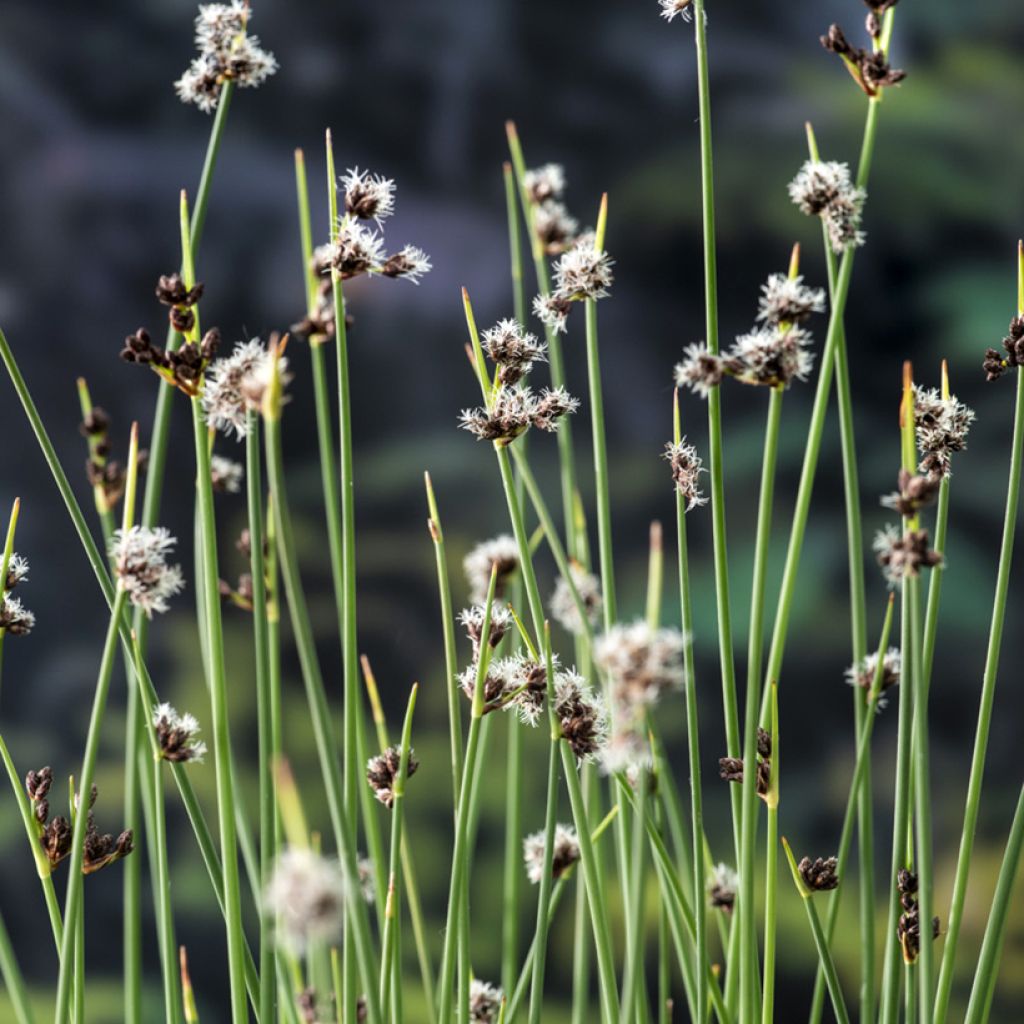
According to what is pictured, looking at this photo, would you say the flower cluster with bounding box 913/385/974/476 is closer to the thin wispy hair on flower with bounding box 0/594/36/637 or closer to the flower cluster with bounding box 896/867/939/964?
the flower cluster with bounding box 896/867/939/964

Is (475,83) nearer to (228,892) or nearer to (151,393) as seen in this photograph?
(151,393)

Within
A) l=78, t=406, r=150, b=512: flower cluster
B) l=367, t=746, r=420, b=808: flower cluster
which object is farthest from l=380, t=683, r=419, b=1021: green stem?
l=78, t=406, r=150, b=512: flower cluster

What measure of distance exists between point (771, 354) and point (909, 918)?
Answer: 0.27 m

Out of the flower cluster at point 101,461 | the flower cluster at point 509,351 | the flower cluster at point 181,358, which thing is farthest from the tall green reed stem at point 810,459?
the flower cluster at point 101,461

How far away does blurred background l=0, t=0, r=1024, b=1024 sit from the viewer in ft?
4.88

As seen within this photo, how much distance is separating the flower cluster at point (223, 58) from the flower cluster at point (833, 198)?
218mm

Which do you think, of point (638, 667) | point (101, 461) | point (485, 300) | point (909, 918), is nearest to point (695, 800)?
point (909, 918)

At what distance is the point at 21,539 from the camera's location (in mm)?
1472

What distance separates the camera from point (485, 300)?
62.8 inches

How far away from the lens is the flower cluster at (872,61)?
0.40 m

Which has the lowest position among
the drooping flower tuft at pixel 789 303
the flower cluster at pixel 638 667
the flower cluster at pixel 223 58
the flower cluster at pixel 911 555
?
the flower cluster at pixel 638 667

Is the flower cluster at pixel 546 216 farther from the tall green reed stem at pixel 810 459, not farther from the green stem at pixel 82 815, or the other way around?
the green stem at pixel 82 815

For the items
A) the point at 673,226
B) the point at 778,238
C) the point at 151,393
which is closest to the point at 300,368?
the point at 151,393

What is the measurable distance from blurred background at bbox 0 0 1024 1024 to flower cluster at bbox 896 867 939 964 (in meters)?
1.05
